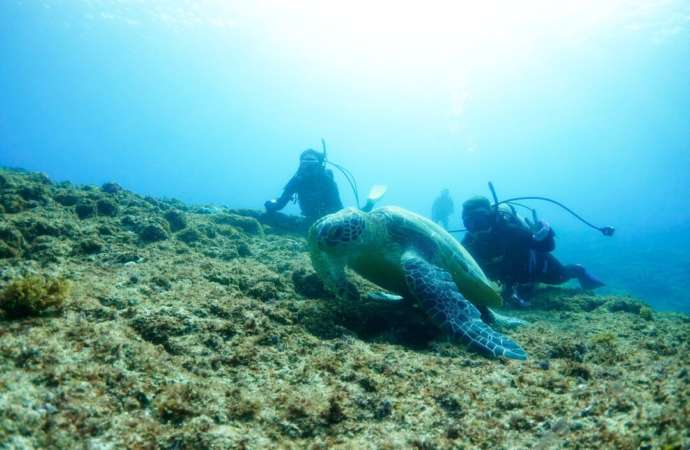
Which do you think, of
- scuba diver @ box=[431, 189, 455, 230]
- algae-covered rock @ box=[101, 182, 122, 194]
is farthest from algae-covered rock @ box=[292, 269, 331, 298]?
scuba diver @ box=[431, 189, 455, 230]

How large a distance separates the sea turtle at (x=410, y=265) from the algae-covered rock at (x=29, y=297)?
2.47m

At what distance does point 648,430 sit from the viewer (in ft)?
5.00

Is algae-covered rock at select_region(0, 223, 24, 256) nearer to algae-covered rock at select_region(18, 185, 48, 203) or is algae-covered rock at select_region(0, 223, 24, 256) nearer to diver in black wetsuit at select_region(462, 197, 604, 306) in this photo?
algae-covered rock at select_region(18, 185, 48, 203)

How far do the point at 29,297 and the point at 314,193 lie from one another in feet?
29.2

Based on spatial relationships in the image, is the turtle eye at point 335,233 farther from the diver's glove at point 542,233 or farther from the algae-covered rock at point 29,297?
the diver's glove at point 542,233

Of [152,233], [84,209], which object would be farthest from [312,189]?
[84,209]

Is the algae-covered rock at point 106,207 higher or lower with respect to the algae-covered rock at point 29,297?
higher

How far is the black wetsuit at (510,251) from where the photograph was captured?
771cm

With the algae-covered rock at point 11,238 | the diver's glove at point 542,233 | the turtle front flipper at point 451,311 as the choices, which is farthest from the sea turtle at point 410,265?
the algae-covered rock at point 11,238

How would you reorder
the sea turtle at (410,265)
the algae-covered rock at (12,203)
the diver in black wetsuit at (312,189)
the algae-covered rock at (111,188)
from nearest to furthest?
the sea turtle at (410,265), the algae-covered rock at (12,203), the algae-covered rock at (111,188), the diver in black wetsuit at (312,189)

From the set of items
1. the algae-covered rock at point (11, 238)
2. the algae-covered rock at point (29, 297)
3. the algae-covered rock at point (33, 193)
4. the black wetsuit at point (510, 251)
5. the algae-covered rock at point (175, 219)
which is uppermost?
the black wetsuit at point (510, 251)

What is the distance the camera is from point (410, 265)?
13.6 feet

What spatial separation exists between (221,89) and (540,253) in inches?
5855

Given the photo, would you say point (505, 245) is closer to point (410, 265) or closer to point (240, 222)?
point (410, 265)
